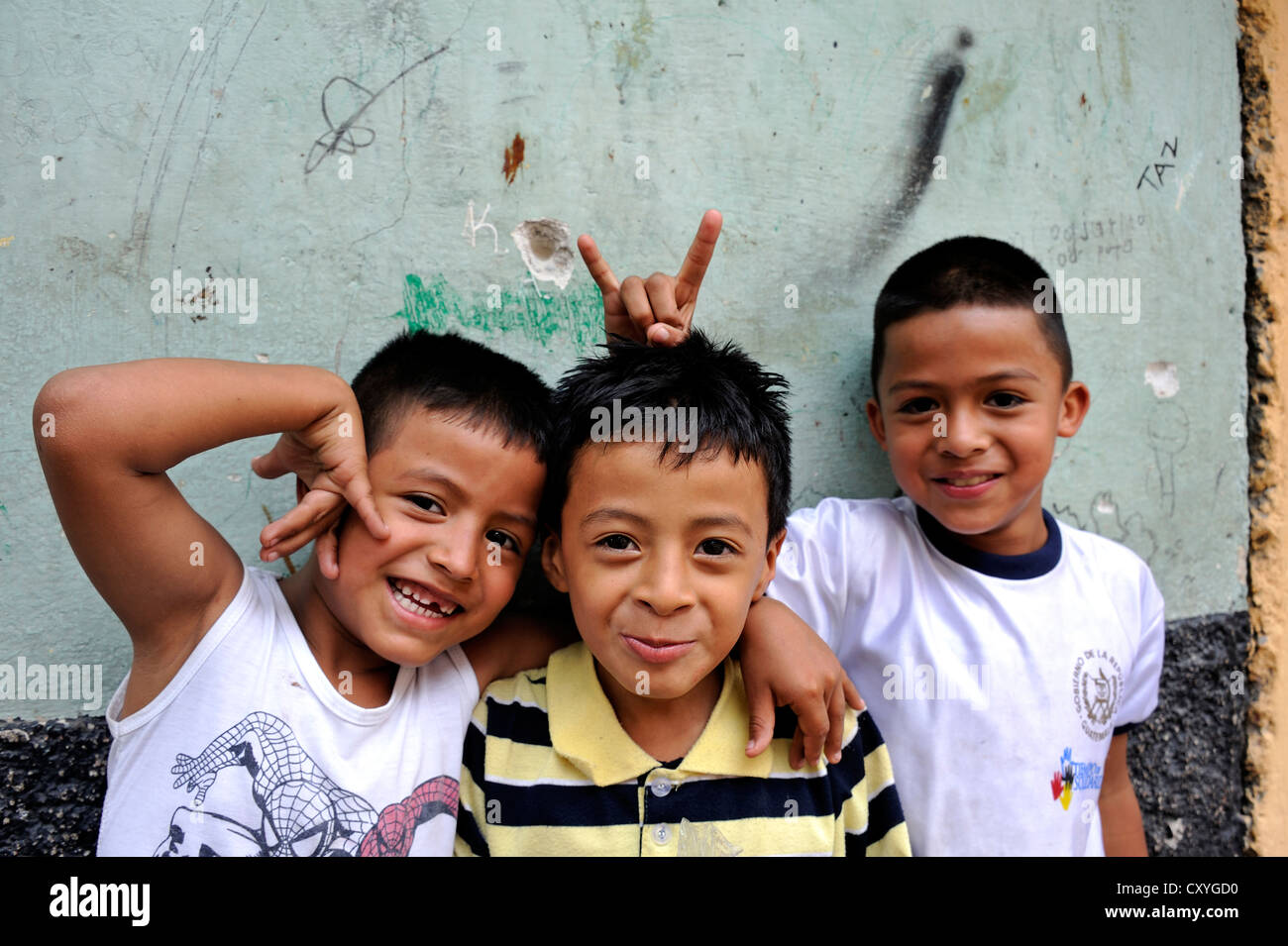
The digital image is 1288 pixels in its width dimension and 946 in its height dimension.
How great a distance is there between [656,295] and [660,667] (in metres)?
0.69

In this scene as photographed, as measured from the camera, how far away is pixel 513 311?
1.90 m

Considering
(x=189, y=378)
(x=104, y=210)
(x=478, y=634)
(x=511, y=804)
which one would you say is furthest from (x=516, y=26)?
(x=511, y=804)

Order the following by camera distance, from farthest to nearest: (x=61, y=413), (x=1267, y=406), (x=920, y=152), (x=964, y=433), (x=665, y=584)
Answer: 1. (x=1267, y=406)
2. (x=920, y=152)
3. (x=964, y=433)
4. (x=665, y=584)
5. (x=61, y=413)

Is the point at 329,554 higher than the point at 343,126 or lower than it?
lower

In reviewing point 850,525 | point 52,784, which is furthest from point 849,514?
point 52,784

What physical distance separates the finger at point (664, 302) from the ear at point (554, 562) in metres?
0.44

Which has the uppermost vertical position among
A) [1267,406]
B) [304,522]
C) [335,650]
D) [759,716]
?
[1267,406]

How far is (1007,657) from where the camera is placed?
1.87 meters

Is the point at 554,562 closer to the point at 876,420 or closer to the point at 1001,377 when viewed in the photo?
the point at 876,420

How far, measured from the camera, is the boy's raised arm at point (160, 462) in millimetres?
1290

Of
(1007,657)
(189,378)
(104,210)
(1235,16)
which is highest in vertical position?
(1235,16)

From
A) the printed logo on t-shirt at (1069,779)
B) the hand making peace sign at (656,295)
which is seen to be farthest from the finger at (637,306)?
the printed logo on t-shirt at (1069,779)

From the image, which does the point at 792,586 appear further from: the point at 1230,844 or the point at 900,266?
the point at 1230,844

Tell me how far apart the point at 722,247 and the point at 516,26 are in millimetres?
638
